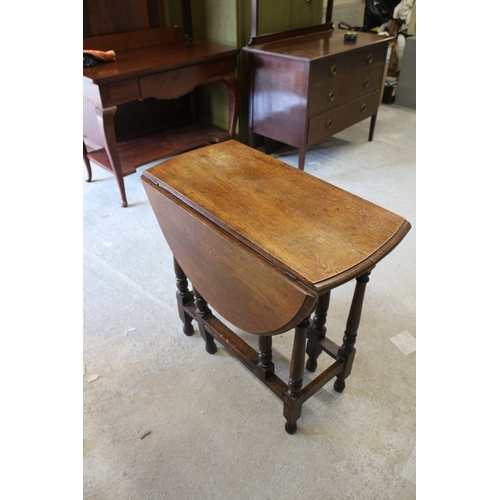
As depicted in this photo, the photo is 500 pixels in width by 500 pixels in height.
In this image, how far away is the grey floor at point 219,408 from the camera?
3.88 feet

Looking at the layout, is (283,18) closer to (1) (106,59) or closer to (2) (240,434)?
(1) (106,59)

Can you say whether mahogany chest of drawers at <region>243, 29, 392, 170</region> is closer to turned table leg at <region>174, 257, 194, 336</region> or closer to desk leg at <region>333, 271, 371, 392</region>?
turned table leg at <region>174, 257, 194, 336</region>

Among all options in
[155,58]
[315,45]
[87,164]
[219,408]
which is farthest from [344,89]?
[219,408]

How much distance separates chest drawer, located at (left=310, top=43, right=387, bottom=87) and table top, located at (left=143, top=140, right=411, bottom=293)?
52.3 inches

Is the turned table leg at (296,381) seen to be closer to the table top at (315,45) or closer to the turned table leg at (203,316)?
the turned table leg at (203,316)

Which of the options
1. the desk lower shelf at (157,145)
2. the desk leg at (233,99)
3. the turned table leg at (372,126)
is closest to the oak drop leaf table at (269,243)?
the desk lower shelf at (157,145)

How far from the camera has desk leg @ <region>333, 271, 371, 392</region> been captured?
1156mm

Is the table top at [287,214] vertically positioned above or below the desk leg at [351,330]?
above

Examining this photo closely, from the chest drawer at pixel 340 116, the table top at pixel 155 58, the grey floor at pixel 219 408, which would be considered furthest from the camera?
the chest drawer at pixel 340 116

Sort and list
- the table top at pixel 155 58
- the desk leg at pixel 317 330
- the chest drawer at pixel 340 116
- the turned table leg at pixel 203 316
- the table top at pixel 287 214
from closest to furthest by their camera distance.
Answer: the table top at pixel 287 214 < the desk leg at pixel 317 330 < the turned table leg at pixel 203 316 < the table top at pixel 155 58 < the chest drawer at pixel 340 116

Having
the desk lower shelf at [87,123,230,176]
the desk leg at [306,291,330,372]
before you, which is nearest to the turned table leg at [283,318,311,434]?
the desk leg at [306,291,330,372]

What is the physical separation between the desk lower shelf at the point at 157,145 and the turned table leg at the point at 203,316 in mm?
1216

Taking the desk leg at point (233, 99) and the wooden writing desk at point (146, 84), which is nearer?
the wooden writing desk at point (146, 84)

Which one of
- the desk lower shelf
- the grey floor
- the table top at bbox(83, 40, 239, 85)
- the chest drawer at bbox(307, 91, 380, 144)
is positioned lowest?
the grey floor
